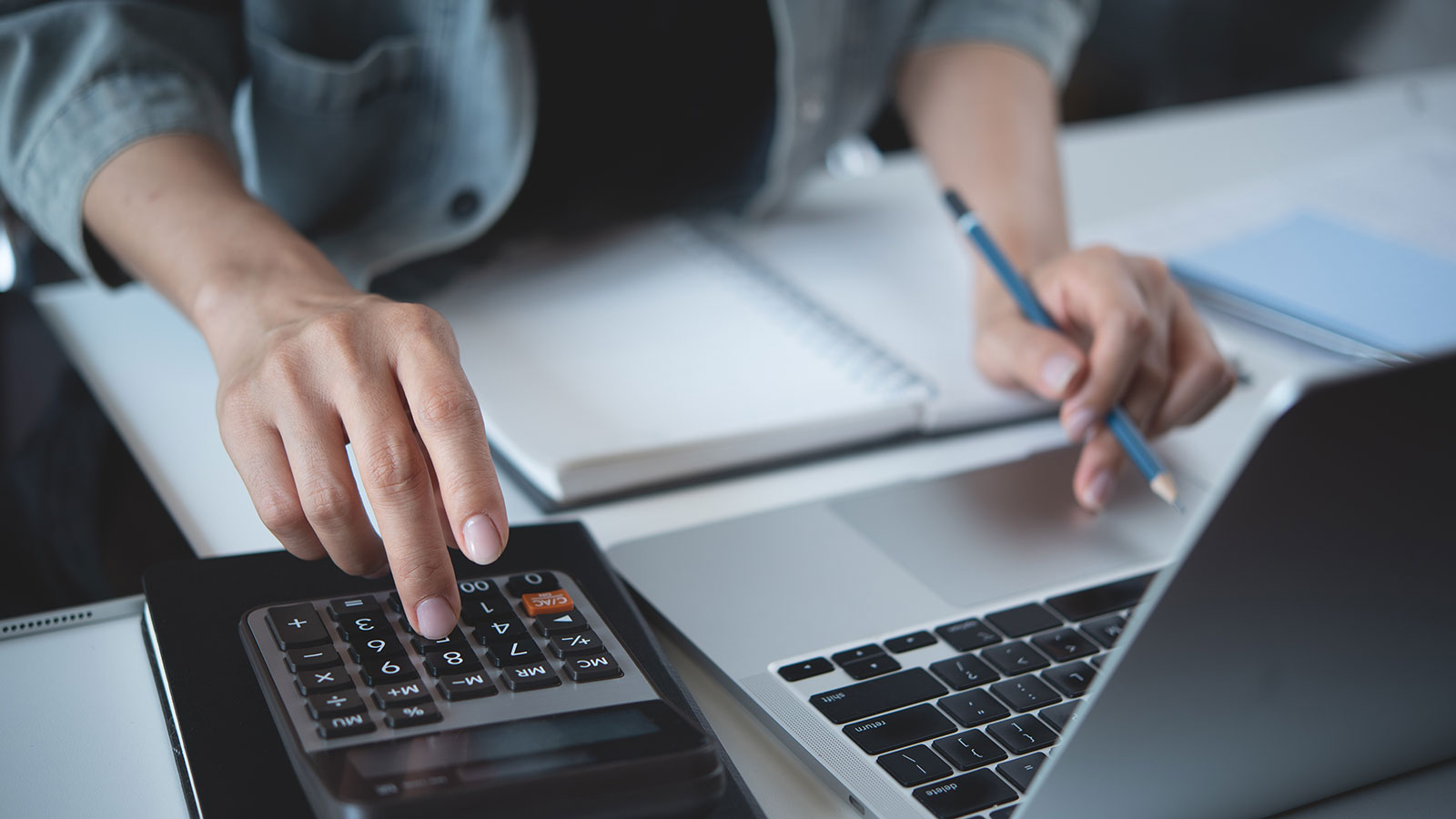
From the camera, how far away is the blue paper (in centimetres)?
72

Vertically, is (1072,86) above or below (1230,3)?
below

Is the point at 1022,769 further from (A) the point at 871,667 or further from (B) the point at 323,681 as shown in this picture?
(B) the point at 323,681

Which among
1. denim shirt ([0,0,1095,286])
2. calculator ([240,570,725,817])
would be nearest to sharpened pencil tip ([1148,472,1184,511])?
calculator ([240,570,725,817])

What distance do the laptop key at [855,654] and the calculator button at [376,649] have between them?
15 centimetres

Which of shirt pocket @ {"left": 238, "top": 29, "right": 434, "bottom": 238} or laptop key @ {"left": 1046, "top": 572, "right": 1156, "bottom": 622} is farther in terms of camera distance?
shirt pocket @ {"left": 238, "top": 29, "right": 434, "bottom": 238}

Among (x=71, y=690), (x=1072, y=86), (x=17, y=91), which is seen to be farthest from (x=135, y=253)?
(x=1072, y=86)

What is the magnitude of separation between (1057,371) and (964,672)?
0.73 ft

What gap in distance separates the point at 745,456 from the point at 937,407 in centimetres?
11

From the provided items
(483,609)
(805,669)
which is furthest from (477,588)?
(805,669)

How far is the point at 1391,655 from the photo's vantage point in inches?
12.7

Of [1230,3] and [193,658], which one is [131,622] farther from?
[1230,3]


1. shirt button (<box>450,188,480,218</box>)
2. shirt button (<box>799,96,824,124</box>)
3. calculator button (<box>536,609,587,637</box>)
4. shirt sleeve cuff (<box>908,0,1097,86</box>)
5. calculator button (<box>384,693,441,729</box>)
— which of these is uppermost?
shirt sleeve cuff (<box>908,0,1097,86</box>)

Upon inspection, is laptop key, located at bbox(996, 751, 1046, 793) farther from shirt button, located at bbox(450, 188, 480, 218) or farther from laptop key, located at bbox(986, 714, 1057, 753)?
shirt button, located at bbox(450, 188, 480, 218)

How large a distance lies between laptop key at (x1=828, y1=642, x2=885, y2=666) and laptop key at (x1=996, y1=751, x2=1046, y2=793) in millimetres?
67
